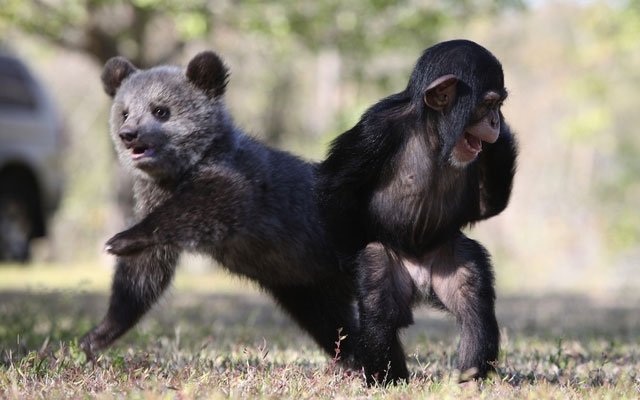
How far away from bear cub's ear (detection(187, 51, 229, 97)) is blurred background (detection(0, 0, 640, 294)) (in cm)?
48

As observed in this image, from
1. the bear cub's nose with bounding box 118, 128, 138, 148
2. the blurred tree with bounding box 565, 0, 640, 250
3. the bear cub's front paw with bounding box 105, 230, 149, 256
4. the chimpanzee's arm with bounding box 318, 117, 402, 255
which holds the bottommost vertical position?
the bear cub's front paw with bounding box 105, 230, 149, 256

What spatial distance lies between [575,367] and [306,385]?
1.89 meters

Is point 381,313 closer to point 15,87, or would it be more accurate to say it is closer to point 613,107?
point 15,87

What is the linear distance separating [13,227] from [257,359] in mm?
10998

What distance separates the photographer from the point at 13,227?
15.2 metres

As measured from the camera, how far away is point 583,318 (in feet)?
33.0

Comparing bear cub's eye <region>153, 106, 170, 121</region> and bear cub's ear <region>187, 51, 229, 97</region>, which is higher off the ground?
bear cub's ear <region>187, 51, 229, 97</region>

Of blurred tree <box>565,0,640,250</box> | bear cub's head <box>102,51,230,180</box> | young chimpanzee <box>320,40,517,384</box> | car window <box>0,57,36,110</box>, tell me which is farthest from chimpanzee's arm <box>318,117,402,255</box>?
blurred tree <box>565,0,640,250</box>

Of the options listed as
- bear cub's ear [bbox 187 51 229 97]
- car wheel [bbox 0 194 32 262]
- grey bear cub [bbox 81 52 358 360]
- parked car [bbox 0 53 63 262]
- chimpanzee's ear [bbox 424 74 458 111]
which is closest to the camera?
chimpanzee's ear [bbox 424 74 458 111]

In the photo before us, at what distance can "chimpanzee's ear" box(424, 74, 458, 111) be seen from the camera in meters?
4.55

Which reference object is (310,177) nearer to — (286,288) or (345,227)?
(286,288)

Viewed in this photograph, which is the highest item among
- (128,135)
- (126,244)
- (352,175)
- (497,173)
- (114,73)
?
(114,73)

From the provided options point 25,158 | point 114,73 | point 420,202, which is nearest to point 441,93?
point 420,202

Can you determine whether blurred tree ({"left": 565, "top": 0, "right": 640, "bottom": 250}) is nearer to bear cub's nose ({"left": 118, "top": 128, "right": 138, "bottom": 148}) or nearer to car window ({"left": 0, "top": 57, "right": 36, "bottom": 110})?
car window ({"left": 0, "top": 57, "right": 36, "bottom": 110})
